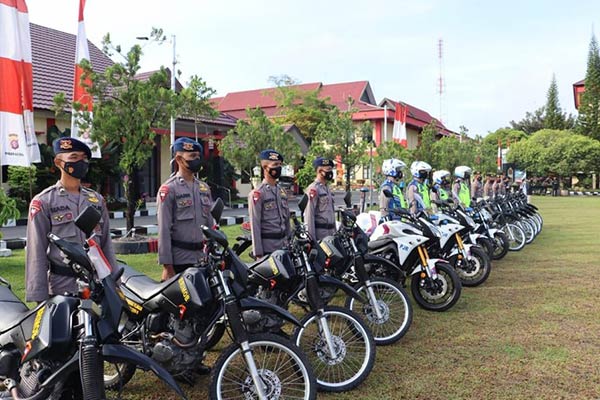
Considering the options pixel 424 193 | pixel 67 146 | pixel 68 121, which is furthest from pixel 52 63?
pixel 67 146

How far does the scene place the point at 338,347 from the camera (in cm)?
353

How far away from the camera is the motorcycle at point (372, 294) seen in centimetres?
436

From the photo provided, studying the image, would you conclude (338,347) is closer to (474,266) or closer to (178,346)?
(178,346)

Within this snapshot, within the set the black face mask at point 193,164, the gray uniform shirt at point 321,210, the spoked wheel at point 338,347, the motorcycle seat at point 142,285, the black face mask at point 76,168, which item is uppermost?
the black face mask at point 193,164

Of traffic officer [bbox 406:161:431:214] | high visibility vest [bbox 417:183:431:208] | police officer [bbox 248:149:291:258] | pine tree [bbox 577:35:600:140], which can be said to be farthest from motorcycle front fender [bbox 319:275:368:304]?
pine tree [bbox 577:35:600:140]

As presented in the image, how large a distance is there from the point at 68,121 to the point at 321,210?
1126cm

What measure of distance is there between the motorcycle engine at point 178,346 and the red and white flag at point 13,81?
532 centimetres

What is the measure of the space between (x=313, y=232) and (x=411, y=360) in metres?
1.55

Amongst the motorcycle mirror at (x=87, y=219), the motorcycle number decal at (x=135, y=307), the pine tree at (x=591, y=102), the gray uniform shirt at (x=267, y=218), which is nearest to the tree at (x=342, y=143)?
the gray uniform shirt at (x=267, y=218)

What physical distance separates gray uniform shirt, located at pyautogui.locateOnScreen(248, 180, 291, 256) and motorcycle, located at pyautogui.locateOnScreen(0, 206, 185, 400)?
2.06 m

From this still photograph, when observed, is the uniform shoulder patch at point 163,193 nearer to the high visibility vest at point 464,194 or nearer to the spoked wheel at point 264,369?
the spoked wheel at point 264,369

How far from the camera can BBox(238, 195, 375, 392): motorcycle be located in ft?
11.5

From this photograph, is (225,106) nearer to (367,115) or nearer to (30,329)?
(367,115)

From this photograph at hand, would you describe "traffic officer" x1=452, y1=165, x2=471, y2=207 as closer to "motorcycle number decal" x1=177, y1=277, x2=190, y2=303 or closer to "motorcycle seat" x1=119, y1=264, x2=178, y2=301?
"motorcycle seat" x1=119, y1=264, x2=178, y2=301
